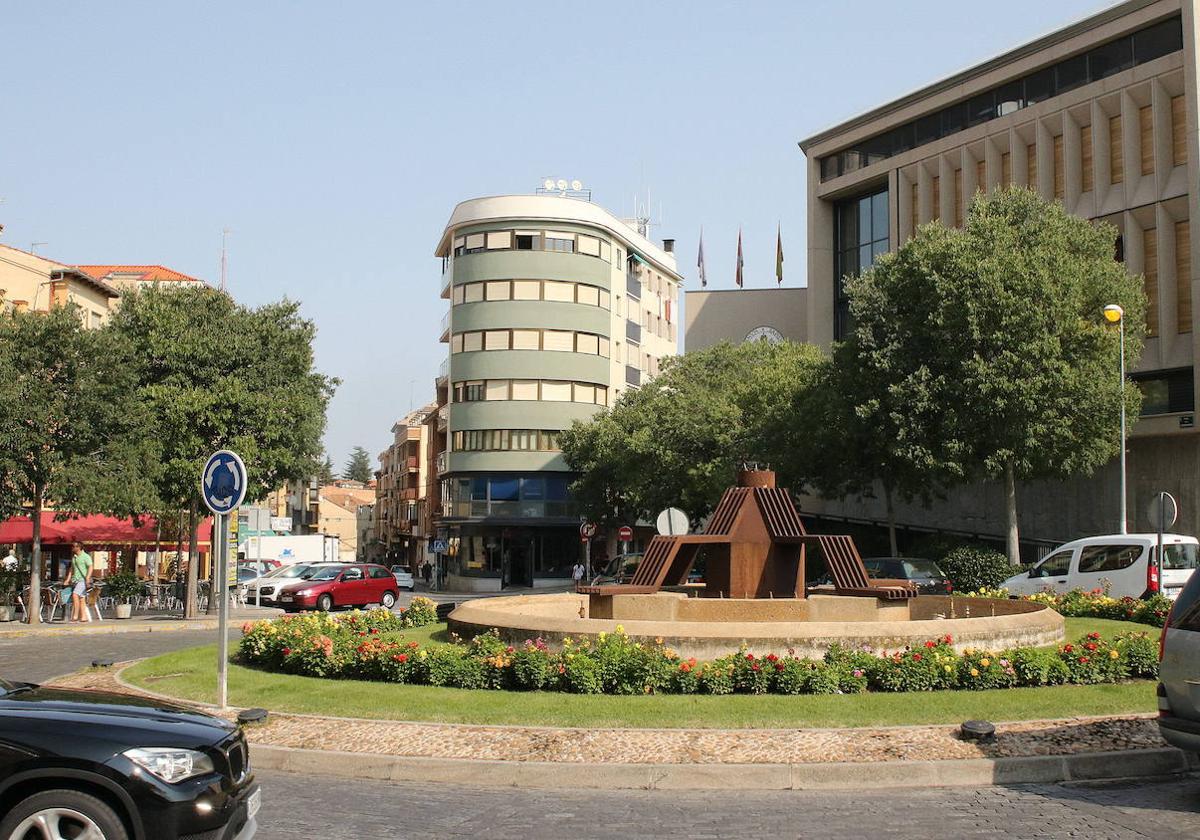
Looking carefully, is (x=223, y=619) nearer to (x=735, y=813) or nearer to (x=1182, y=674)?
(x=735, y=813)

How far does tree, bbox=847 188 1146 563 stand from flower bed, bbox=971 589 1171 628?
38.5ft

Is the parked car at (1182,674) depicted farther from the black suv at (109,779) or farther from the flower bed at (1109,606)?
the flower bed at (1109,606)

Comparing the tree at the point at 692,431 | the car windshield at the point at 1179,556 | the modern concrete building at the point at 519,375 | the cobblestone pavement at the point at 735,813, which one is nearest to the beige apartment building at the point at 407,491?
the modern concrete building at the point at 519,375

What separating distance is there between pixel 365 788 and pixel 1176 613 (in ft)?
20.8

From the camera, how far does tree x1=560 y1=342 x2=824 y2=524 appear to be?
1779 inches

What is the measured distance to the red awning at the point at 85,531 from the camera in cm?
3925

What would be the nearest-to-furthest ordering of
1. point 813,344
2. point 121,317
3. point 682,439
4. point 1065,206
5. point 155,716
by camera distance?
1. point 155,716
2. point 121,317
3. point 1065,206
4. point 682,439
5. point 813,344

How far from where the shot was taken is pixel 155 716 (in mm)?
6520

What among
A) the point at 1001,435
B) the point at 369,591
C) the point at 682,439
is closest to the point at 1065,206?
the point at 1001,435

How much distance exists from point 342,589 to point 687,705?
26693 mm

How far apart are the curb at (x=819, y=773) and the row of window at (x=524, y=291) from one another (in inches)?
2176

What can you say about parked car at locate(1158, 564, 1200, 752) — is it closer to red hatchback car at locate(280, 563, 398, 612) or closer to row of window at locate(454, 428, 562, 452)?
red hatchback car at locate(280, 563, 398, 612)

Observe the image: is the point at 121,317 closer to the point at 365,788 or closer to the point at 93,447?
the point at 93,447

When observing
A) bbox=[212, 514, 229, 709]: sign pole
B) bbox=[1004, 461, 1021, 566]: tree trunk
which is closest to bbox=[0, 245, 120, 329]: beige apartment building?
bbox=[1004, 461, 1021, 566]: tree trunk
